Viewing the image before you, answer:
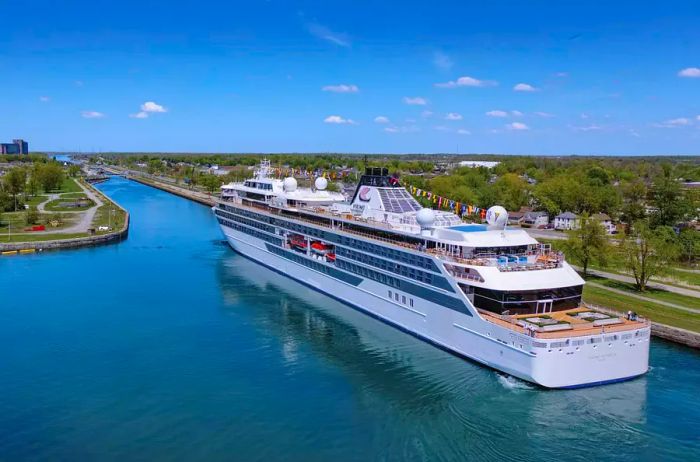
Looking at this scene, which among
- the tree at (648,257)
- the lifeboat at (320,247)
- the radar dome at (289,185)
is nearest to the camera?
the tree at (648,257)

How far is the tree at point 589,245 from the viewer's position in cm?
4503

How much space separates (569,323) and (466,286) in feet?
17.7

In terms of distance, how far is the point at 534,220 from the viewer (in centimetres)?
8169

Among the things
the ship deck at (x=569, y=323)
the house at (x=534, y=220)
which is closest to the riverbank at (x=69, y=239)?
the ship deck at (x=569, y=323)

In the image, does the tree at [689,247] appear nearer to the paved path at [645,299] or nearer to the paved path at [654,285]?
the paved path at [654,285]

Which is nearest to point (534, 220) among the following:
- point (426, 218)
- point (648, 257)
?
point (648, 257)

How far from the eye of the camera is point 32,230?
228 ft

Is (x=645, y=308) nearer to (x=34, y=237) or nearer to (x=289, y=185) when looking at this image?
(x=289, y=185)

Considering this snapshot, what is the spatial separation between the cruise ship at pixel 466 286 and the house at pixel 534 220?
149 ft

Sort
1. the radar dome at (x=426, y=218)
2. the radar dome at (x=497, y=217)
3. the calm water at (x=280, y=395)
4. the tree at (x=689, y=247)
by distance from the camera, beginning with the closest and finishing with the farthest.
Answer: the calm water at (x=280, y=395), the radar dome at (x=497, y=217), the radar dome at (x=426, y=218), the tree at (x=689, y=247)

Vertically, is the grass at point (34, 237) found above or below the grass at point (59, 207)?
below

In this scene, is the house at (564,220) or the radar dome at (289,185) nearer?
the radar dome at (289,185)

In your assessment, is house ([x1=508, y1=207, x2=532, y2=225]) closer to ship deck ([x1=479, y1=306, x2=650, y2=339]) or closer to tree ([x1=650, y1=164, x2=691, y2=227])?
tree ([x1=650, y1=164, x2=691, y2=227])

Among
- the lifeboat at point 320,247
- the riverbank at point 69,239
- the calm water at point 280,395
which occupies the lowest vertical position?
the calm water at point 280,395
